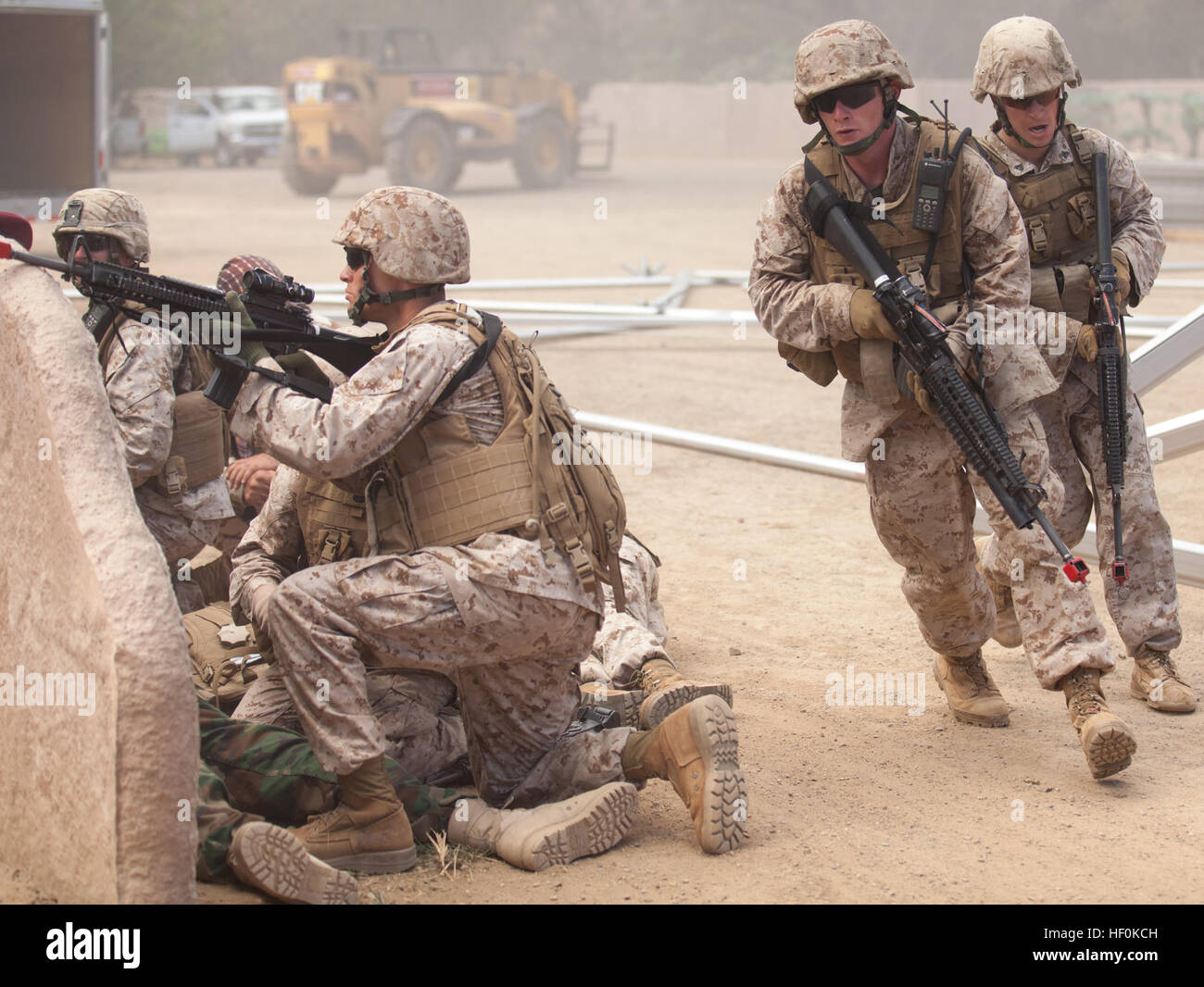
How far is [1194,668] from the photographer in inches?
193

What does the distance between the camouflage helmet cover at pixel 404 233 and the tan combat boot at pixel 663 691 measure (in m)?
1.32

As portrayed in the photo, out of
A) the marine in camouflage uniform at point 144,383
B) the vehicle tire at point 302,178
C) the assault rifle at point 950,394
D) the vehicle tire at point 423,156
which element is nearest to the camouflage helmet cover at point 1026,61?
the assault rifle at point 950,394

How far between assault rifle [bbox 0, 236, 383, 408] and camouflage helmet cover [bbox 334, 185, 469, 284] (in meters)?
0.20

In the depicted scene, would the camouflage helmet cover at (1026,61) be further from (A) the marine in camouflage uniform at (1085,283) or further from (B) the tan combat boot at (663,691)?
(B) the tan combat boot at (663,691)

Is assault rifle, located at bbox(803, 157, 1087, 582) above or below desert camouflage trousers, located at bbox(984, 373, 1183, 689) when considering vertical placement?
above

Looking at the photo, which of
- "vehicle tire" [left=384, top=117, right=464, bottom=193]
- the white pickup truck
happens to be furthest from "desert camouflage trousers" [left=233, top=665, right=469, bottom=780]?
the white pickup truck

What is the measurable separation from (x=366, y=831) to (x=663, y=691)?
109 centimetres

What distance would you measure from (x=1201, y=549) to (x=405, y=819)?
3535 mm

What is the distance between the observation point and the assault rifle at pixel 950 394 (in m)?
3.93

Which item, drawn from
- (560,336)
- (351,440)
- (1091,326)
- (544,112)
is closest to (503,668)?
(351,440)

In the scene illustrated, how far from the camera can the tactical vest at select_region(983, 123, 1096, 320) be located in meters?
4.54

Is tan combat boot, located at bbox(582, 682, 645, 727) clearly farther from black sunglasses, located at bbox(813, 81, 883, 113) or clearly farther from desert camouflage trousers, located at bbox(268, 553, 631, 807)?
black sunglasses, located at bbox(813, 81, 883, 113)

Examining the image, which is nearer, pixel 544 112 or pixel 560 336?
pixel 560 336
